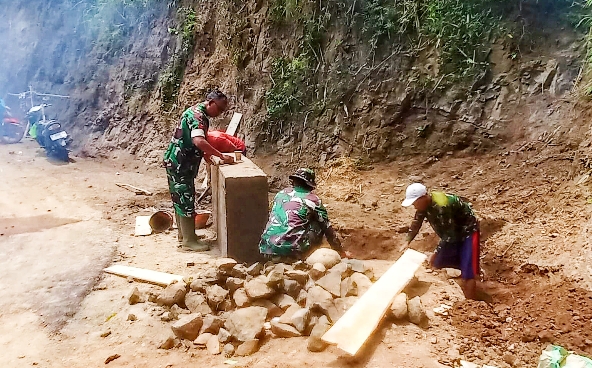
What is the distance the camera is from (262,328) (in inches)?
144

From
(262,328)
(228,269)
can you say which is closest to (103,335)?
(228,269)

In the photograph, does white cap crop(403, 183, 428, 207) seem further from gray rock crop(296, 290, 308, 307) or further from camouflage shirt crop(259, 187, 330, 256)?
gray rock crop(296, 290, 308, 307)

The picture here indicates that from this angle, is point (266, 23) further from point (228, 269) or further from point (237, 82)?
point (228, 269)

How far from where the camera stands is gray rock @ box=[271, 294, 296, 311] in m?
3.92

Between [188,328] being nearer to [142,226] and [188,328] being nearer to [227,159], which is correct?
[227,159]

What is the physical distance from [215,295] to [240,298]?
248 mm

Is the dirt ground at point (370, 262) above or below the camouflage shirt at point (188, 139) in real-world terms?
below

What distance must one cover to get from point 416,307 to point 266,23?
298 inches

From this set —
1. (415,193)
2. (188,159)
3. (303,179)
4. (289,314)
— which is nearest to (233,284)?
(289,314)

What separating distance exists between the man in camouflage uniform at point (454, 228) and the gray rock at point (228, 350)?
208 cm

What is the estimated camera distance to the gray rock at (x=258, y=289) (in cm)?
397

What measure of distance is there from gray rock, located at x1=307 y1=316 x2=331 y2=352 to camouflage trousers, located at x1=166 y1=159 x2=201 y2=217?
326cm

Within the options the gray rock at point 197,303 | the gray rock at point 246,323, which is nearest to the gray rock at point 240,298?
the gray rock at point 246,323

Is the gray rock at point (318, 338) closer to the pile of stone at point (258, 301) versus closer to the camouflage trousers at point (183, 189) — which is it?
the pile of stone at point (258, 301)
